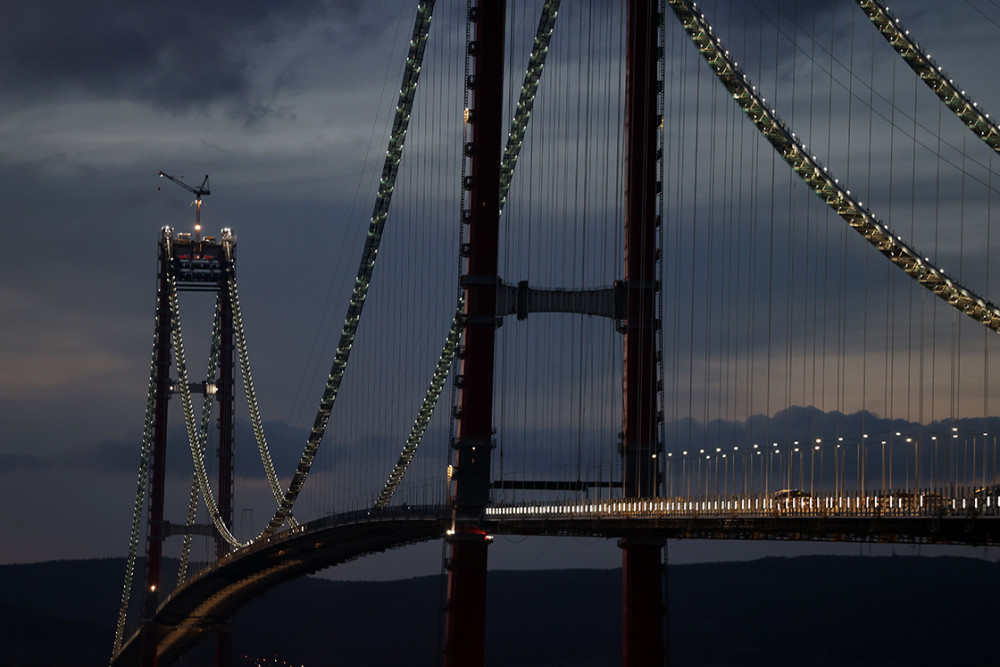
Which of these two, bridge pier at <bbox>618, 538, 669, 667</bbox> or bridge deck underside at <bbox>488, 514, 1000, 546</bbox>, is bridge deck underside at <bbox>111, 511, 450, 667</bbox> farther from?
bridge deck underside at <bbox>488, 514, 1000, 546</bbox>

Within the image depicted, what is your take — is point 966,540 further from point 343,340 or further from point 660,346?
point 343,340

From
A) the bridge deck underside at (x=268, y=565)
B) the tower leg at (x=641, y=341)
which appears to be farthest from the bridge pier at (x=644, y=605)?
the bridge deck underside at (x=268, y=565)

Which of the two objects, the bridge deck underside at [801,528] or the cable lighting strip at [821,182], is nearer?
the bridge deck underside at [801,528]

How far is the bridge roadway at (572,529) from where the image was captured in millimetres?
28672

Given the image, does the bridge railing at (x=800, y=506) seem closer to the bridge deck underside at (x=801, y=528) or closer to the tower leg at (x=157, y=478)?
the bridge deck underside at (x=801, y=528)

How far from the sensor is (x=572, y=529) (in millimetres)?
42281

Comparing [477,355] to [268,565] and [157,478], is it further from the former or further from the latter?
[157,478]

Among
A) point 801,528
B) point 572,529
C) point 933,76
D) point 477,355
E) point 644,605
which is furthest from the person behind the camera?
point 477,355

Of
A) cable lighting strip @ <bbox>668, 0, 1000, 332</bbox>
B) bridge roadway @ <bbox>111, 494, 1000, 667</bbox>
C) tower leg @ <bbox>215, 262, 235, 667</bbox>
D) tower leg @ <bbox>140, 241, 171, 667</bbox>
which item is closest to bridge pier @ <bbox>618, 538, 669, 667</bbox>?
bridge roadway @ <bbox>111, 494, 1000, 667</bbox>

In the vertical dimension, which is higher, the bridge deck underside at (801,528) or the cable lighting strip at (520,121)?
the cable lighting strip at (520,121)

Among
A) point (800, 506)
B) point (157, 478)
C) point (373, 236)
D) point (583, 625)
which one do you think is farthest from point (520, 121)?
point (583, 625)

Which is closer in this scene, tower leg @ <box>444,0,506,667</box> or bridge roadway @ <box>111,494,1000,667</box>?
bridge roadway @ <box>111,494,1000,667</box>

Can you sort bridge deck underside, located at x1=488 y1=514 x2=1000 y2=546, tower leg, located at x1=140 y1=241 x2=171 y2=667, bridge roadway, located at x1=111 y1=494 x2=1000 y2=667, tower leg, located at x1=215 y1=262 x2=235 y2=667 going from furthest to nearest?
tower leg, located at x1=215 y1=262 x2=235 y2=667
tower leg, located at x1=140 y1=241 x2=171 y2=667
bridge roadway, located at x1=111 y1=494 x2=1000 y2=667
bridge deck underside, located at x1=488 y1=514 x2=1000 y2=546

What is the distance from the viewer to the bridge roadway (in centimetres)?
2867
